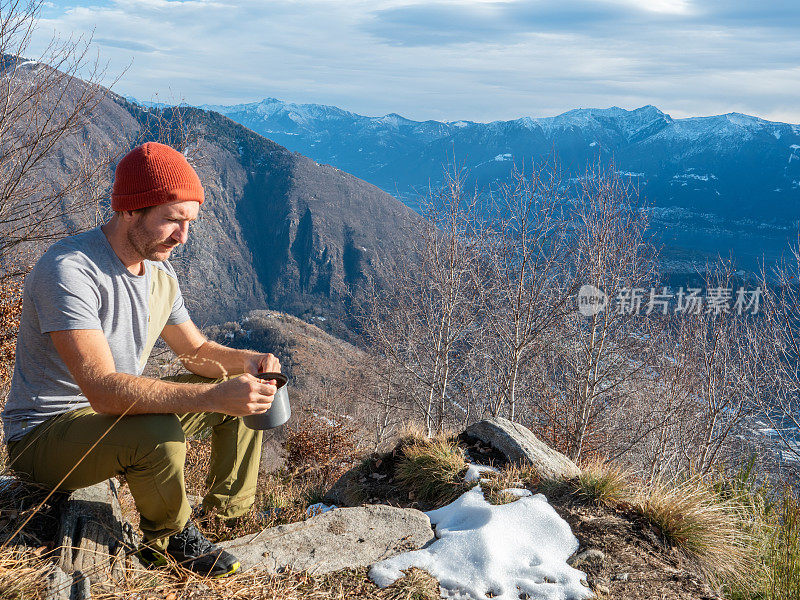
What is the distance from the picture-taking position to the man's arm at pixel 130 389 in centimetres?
201

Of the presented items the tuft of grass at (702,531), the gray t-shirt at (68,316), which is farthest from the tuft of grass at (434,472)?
the gray t-shirt at (68,316)

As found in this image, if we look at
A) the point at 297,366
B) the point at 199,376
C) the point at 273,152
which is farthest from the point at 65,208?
the point at 273,152

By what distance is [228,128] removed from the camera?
15775 cm

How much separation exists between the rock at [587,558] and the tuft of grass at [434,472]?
117cm

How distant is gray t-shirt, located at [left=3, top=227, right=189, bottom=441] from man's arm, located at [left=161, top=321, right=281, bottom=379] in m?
0.34

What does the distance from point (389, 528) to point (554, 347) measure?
58.4 ft

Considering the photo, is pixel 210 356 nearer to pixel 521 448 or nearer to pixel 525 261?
pixel 521 448

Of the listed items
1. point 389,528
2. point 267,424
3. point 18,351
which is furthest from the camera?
point 389,528

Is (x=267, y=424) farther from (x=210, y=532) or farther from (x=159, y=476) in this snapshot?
(x=210, y=532)

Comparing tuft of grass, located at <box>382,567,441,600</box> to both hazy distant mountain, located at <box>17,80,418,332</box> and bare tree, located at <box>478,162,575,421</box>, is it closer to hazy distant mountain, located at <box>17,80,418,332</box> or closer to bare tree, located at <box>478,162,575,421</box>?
bare tree, located at <box>478,162,575,421</box>

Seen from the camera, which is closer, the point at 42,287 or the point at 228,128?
the point at 42,287

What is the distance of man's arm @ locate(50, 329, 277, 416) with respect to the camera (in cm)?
201

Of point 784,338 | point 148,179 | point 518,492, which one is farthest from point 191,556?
point 784,338

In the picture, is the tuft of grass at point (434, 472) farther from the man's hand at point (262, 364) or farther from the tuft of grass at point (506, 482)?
the man's hand at point (262, 364)
